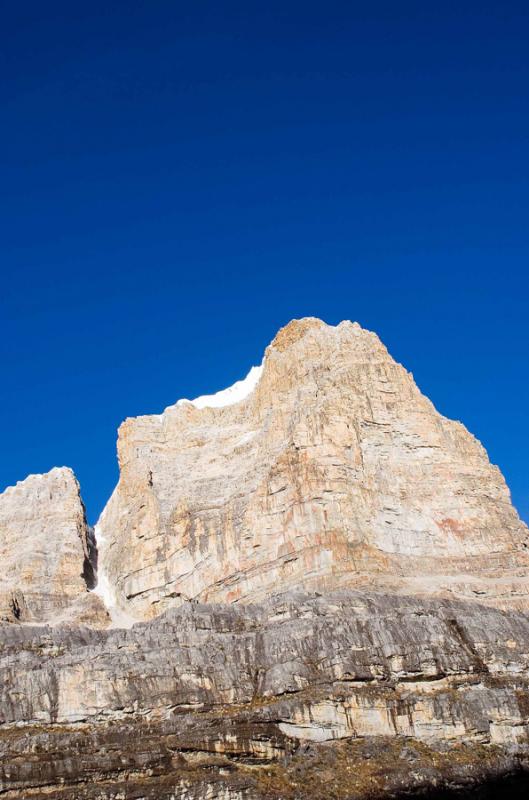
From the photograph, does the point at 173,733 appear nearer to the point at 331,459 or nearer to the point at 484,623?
the point at 484,623

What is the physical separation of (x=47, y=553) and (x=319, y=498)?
190 feet

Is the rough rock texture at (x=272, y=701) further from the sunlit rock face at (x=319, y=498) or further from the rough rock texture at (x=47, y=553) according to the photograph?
the rough rock texture at (x=47, y=553)

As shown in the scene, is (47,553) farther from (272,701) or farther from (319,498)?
(272,701)

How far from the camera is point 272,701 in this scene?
3317 inches

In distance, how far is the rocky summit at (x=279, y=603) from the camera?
2840 inches

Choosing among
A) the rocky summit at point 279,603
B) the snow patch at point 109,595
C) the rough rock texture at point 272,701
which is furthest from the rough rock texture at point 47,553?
the rough rock texture at point 272,701

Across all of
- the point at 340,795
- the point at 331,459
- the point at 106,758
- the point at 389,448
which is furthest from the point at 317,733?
the point at 389,448

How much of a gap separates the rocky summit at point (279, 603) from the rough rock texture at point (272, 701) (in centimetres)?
22

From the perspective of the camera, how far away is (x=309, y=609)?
337 feet

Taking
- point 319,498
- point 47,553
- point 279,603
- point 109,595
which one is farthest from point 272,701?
point 47,553

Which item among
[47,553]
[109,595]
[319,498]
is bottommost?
[109,595]

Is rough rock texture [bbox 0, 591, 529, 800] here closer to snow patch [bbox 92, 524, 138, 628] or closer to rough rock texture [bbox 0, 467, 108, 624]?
snow patch [bbox 92, 524, 138, 628]

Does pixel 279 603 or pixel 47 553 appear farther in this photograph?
pixel 47 553

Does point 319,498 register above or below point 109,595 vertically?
above
